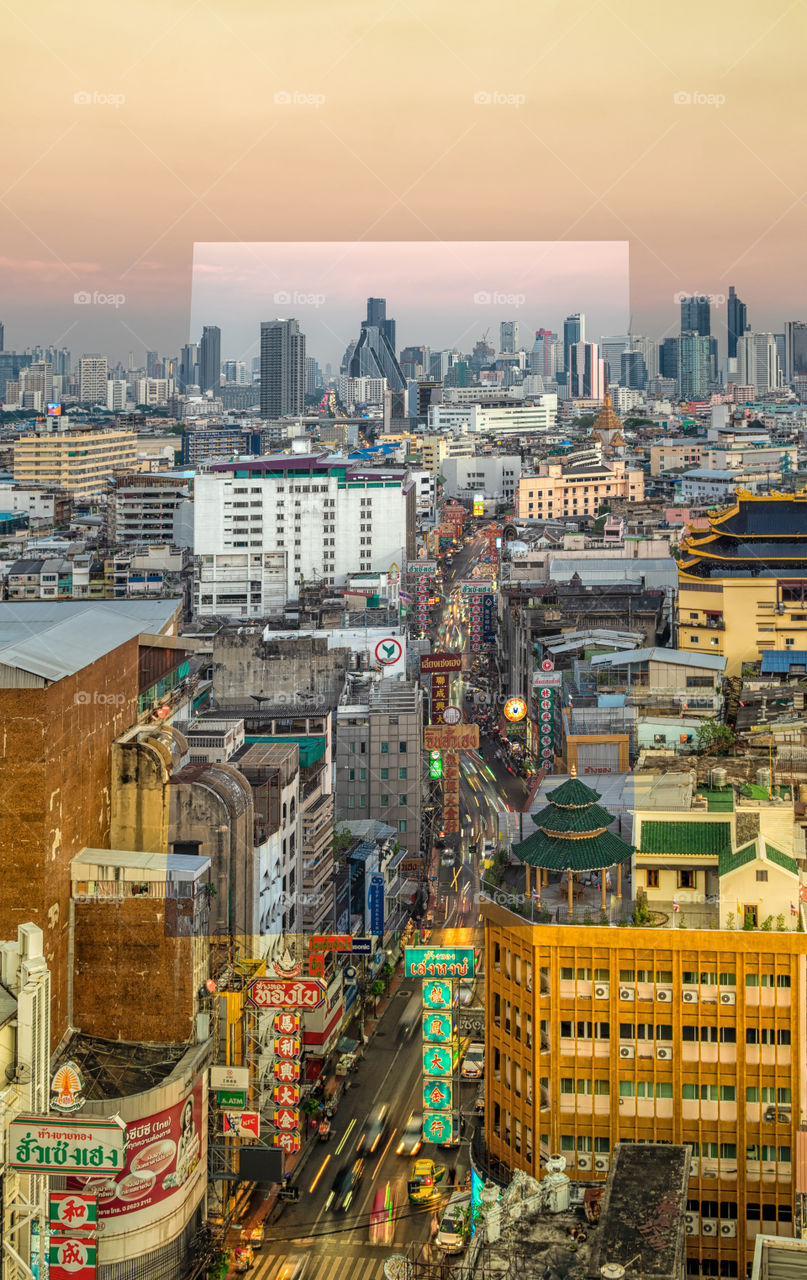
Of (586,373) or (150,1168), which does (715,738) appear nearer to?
(150,1168)

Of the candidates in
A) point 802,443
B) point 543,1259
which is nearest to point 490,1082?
point 543,1259

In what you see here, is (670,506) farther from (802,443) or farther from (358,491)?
(802,443)

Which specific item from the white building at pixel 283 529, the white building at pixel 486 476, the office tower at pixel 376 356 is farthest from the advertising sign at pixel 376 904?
the white building at pixel 486 476

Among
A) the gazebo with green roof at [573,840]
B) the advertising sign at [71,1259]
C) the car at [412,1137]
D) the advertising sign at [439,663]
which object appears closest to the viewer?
the advertising sign at [71,1259]

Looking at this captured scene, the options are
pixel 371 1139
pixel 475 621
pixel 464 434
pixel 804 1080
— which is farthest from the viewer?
pixel 464 434

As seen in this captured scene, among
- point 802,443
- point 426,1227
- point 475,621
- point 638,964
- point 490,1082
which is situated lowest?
point 426,1227

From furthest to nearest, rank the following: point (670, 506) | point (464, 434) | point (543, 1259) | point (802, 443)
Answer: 1. point (464, 434)
2. point (802, 443)
3. point (670, 506)
4. point (543, 1259)

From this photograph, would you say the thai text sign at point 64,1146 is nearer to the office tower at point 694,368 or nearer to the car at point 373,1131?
the car at point 373,1131
